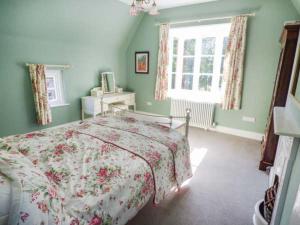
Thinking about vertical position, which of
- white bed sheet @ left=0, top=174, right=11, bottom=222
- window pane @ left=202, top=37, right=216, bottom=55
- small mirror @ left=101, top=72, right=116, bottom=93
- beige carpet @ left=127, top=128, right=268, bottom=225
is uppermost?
window pane @ left=202, top=37, right=216, bottom=55

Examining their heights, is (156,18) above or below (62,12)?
above

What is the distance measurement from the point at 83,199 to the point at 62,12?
3219mm

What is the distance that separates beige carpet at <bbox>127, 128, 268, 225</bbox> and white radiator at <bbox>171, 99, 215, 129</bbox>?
0.87m

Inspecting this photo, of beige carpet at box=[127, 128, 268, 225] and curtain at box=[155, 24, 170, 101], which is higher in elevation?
curtain at box=[155, 24, 170, 101]

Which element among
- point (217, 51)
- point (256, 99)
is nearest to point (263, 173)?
point (256, 99)

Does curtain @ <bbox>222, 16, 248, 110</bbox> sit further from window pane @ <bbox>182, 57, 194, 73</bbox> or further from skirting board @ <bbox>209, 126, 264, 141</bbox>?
window pane @ <bbox>182, 57, 194, 73</bbox>

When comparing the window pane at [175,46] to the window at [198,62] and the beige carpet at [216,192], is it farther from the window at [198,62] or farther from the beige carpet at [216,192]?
the beige carpet at [216,192]

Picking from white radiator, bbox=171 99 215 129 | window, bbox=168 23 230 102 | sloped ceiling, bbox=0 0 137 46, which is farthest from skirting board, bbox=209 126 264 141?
sloped ceiling, bbox=0 0 137 46

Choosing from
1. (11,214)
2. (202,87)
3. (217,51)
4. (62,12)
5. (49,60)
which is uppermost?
(62,12)

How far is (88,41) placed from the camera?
12.6 ft

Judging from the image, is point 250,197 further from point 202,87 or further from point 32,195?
point 202,87

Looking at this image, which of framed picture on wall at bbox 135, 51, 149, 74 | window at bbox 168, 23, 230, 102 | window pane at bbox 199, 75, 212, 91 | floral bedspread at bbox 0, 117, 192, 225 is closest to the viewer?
floral bedspread at bbox 0, 117, 192, 225

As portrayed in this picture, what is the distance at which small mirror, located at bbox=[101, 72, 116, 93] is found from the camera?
429cm

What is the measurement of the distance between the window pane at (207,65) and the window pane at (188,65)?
0.24 meters
